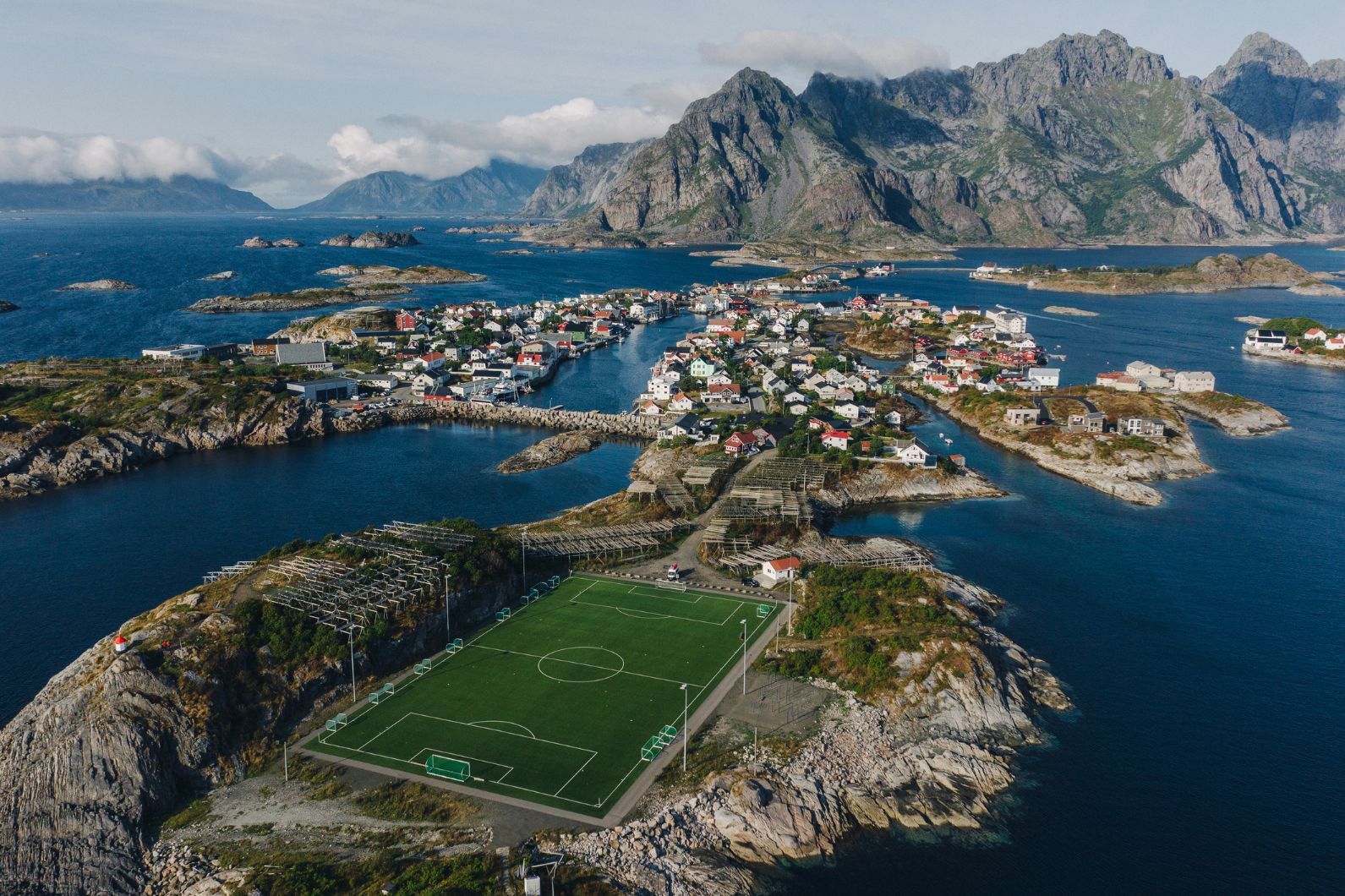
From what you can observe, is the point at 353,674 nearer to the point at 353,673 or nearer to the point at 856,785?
the point at 353,673

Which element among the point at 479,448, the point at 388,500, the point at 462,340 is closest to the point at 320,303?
the point at 462,340

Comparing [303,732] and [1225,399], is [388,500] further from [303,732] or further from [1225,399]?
[1225,399]

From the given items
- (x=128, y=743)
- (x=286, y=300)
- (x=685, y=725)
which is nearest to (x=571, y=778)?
(x=685, y=725)

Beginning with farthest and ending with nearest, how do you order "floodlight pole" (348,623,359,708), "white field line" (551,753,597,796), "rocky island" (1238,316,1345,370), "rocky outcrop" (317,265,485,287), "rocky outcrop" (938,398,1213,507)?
"rocky outcrop" (317,265,485,287) < "rocky island" (1238,316,1345,370) < "rocky outcrop" (938,398,1213,507) < "floodlight pole" (348,623,359,708) < "white field line" (551,753,597,796)

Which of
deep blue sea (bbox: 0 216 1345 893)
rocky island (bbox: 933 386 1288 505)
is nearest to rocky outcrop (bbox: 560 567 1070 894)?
deep blue sea (bbox: 0 216 1345 893)

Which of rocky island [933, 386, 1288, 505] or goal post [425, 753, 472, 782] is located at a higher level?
rocky island [933, 386, 1288, 505]

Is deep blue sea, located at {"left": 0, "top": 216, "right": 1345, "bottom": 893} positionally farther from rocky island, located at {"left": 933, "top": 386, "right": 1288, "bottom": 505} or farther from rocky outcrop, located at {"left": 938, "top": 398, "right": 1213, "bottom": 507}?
rocky island, located at {"left": 933, "top": 386, "right": 1288, "bottom": 505}

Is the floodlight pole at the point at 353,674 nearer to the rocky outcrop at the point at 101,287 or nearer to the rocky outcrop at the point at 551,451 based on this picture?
the rocky outcrop at the point at 551,451

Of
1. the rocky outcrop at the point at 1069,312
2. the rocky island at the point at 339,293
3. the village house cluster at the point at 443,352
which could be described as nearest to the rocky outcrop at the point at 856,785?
the village house cluster at the point at 443,352
